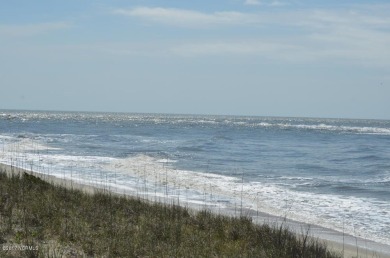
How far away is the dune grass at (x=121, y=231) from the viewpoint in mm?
7312

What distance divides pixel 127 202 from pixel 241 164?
1651 cm

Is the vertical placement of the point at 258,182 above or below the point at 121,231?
below

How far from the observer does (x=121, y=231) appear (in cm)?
822

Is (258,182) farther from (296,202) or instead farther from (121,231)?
(121,231)

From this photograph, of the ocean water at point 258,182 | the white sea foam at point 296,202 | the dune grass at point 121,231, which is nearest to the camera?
the dune grass at point 121,231

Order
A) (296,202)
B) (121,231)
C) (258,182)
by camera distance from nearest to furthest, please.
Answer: (121,231), (296,202), (258,182)

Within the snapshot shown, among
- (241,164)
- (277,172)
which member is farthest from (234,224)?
(241,164)

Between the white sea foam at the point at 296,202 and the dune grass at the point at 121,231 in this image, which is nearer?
the dune grass at the point at 121,231

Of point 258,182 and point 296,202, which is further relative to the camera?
point 258,182

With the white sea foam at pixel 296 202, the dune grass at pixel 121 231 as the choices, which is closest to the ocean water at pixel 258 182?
the white sea foam at pixel 296 202

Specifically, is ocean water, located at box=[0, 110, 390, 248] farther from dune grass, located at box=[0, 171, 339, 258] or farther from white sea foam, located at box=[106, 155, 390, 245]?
dune grass, located at box=[0, 171, 339, 258]

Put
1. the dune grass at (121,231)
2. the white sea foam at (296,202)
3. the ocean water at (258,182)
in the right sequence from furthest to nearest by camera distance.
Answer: the ocean water at (258,182) < the white sea foam at (296,202) < the dune grass at (121,231)

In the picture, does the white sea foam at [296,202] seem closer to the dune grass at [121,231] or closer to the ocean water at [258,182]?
the ocean water at [258,182]

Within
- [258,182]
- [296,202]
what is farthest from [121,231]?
[258,182]
